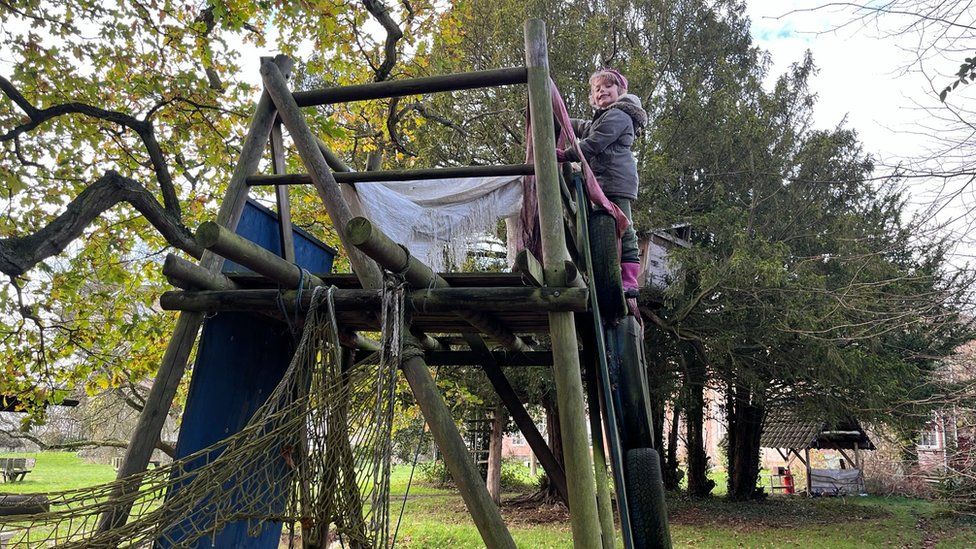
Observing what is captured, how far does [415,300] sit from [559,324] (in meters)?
0.70

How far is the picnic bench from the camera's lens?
2433 cm

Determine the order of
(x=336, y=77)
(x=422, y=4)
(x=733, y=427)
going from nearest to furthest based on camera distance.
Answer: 1. (x=422, y=4)
2. (x=336, y=77)
3. (x=733, y=427)

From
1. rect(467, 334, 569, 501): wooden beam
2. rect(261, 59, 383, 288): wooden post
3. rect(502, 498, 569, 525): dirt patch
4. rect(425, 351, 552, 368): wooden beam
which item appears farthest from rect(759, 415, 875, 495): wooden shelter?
rect(261, 59, 383, 288): wooden post

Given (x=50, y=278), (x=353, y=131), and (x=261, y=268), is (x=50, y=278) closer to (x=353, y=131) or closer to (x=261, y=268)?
(x=353, y=131)

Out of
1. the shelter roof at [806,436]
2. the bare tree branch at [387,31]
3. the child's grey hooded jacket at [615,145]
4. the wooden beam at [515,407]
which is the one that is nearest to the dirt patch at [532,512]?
the shelter roof at [806,436]

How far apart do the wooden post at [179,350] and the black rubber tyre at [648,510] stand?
2.52 metres

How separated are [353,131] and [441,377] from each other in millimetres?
5174

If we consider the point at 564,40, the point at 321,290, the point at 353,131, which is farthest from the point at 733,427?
the point at 321,290

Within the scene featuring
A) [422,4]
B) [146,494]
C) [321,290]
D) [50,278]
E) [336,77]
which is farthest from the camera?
[336,77]

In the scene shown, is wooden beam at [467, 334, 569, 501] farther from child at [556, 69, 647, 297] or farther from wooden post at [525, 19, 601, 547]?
wooden post at [525, 19, 601, 547]

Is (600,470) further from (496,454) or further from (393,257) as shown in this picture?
(496,454)

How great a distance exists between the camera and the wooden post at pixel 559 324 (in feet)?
10.5

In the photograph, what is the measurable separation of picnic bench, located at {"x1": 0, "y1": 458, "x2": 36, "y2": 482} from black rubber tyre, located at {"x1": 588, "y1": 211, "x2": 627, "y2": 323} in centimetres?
2704

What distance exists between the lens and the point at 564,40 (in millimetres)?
13188
